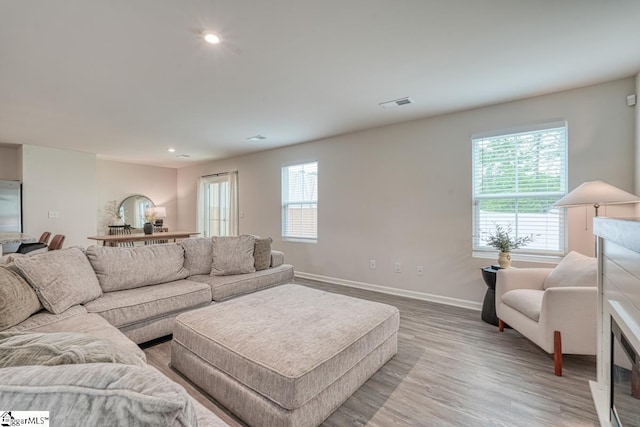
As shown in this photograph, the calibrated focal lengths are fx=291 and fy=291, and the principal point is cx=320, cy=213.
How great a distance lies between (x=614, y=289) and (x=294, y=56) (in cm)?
254

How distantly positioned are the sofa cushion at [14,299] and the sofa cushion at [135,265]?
0.60 metres

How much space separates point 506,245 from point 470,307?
951mm

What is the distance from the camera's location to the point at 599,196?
2.43 metres

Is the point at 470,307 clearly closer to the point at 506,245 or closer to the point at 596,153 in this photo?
the point at 506,245

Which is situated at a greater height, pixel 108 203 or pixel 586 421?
pixel 108 203

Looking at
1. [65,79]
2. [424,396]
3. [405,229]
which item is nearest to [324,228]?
[405,229]

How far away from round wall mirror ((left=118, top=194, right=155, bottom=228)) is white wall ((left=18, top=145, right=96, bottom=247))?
3.75ft

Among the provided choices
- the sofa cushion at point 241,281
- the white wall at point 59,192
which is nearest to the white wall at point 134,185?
the white wall at point 59,192

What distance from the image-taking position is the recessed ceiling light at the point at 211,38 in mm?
2125

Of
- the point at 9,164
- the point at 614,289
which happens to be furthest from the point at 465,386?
the point at 9,164

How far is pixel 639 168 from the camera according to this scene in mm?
2633

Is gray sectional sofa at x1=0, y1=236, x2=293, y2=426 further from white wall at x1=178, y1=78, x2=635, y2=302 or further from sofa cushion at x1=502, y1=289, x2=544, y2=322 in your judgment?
sofa cushion at x1=502, y1=289, x2=544, y2=322

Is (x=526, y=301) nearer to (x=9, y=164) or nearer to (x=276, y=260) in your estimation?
(x=276, y=260)

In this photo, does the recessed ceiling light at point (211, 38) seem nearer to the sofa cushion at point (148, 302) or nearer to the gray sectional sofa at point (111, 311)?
the gray sectional sofa at point (111, 311)
